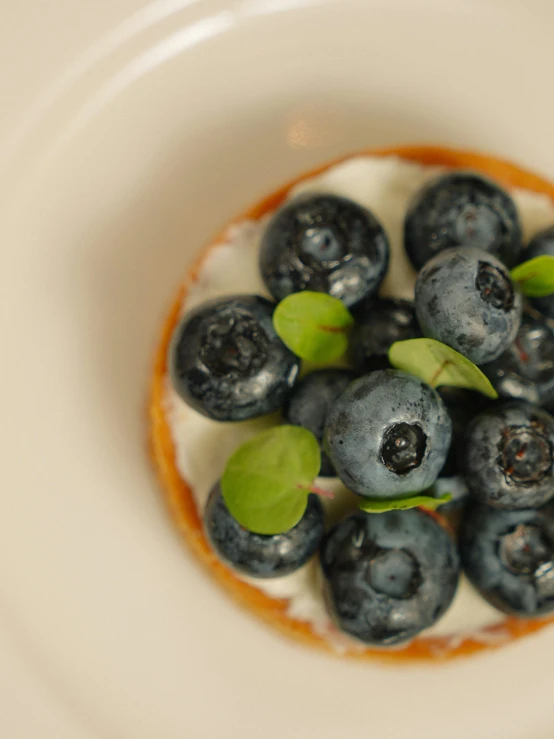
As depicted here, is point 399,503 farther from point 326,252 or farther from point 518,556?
point 326,252

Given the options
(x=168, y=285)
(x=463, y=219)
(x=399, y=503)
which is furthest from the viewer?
(x=168, y=285)

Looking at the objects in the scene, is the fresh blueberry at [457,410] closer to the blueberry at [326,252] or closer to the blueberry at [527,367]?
the blueberry at [527,367]

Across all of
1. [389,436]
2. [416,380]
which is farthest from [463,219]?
[389,436]

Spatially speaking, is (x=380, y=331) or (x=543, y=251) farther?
(x=543, y=251)

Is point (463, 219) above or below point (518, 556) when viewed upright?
above

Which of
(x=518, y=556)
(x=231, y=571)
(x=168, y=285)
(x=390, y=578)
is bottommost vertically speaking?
(x=518, y=556)

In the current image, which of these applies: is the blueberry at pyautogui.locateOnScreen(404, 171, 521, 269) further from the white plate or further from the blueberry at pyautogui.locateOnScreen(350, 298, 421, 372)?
the white plate

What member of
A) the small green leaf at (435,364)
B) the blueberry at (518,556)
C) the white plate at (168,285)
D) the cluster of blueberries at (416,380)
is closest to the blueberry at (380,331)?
the cluster of blueberries at (416,380)

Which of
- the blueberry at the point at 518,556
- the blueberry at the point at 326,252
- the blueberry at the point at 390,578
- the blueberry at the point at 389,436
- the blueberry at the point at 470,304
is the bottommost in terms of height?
the blueberry at the point at 518,556
